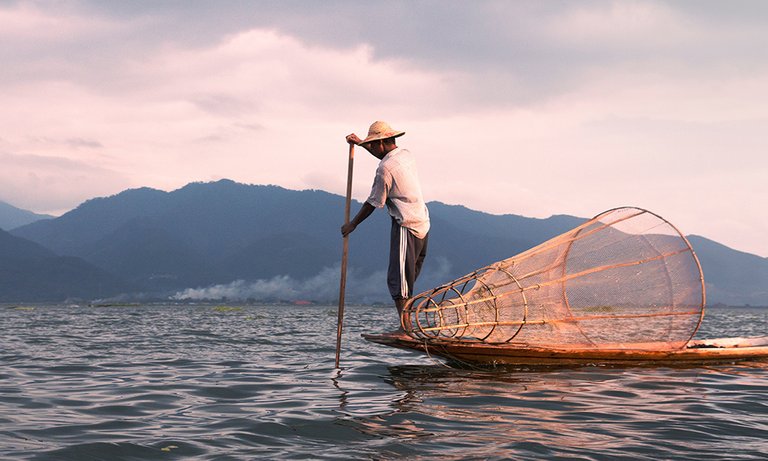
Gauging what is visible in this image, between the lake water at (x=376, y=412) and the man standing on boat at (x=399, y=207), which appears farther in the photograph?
the man standing on boat at (x=399, y=207)

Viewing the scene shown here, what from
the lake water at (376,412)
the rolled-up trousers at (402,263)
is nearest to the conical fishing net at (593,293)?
the rolled-up trousers at (402,263)

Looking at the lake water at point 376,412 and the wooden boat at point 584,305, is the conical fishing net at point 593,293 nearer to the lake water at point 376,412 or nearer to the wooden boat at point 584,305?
the wooden boat at point 584,305

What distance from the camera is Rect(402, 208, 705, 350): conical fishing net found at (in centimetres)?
903

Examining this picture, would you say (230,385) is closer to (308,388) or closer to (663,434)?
(308,388)

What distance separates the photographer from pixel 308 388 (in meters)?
7.86

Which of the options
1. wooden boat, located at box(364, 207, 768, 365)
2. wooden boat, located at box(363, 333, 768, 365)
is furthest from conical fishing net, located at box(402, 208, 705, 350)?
wooden boat, located at box(363, 333, 768, 365)

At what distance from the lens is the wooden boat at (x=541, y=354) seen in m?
8.62

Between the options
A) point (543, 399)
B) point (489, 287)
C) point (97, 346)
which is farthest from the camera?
point (97, 346)

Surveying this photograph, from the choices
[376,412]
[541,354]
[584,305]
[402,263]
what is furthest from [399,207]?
[376,412]

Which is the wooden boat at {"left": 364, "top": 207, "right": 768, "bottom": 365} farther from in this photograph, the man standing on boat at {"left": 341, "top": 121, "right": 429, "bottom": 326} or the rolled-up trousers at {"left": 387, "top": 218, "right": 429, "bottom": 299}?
the man standing on boat at {"left": 341, "top": 121, "right": 429, "bottom": 326}

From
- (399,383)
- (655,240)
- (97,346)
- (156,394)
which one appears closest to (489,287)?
(399,383)

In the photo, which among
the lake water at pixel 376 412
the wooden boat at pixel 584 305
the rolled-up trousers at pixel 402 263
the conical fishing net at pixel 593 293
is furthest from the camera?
the conical fishing net at pixel 593 293

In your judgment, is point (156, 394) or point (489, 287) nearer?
point (156, 394)

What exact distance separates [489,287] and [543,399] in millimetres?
2206
